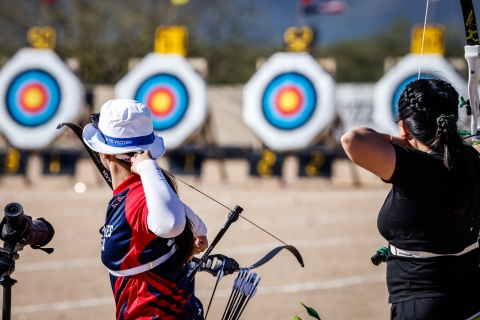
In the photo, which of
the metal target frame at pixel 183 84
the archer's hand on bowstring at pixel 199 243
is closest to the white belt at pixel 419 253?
the archer's hand on bowstring at pixel 199 243

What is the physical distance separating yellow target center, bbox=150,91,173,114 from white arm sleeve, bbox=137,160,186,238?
7795mm

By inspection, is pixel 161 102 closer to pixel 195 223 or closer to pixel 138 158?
pixel 195 223

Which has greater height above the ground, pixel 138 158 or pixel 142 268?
pixel 138 158

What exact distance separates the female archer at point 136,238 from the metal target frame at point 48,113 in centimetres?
803

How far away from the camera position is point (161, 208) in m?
1.38

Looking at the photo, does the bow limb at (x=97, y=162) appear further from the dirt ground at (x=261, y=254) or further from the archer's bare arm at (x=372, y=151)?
the dirt ground at (x=261, y=254)

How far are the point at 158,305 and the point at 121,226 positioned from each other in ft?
0.67

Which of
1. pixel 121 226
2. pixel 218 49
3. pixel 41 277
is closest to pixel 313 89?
pixel 41 277

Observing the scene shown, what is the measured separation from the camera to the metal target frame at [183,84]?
30.1ft

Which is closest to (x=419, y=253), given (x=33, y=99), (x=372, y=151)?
(x=372, y=151)

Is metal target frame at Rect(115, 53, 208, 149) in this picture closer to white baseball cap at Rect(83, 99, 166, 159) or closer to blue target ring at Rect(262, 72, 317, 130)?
blue target ring at Rect(262, 72, 317, 130)

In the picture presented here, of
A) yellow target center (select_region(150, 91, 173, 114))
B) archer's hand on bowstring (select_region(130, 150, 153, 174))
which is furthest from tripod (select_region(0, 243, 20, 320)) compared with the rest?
yellow target center (select_region(150, 91, 173, 114))

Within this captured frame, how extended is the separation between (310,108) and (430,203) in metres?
7.56

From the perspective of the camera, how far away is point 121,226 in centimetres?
150
